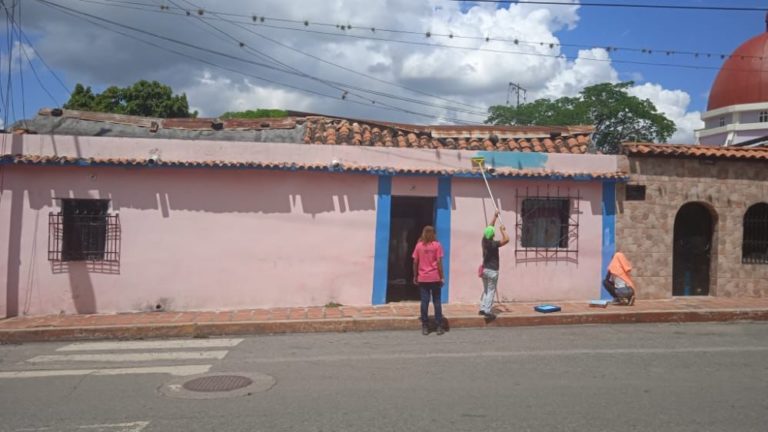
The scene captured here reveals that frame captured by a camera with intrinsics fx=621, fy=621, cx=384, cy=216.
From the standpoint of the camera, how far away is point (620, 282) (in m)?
10.9

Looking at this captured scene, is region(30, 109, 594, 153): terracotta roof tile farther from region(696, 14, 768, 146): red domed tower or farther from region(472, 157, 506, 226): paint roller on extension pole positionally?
region(696, 14, 768, 146): red domed tower

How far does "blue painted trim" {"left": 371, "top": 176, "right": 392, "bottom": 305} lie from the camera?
36.5 ft

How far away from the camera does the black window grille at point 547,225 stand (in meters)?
11.5

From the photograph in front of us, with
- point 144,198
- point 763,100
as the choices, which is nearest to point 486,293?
point 144,198

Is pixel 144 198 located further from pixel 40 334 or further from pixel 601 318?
pixel 601 318

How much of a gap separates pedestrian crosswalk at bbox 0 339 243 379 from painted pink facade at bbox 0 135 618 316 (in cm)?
202

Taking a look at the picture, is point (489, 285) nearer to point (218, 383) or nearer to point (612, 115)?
point (218, 383)

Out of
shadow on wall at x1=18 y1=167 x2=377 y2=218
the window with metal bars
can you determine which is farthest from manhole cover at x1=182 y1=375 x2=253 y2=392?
the window with metal bars

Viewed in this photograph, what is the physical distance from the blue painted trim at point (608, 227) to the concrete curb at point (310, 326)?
1728 mm

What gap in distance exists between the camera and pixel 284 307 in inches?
432

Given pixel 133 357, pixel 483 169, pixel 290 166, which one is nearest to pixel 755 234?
pixel 483 169

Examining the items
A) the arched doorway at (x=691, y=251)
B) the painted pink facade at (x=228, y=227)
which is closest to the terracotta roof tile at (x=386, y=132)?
the painted pink facade at (x=228, y=227)

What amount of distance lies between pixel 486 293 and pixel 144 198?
237 inches

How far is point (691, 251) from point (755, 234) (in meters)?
1.29
